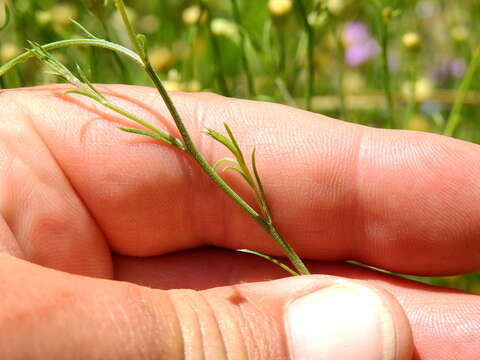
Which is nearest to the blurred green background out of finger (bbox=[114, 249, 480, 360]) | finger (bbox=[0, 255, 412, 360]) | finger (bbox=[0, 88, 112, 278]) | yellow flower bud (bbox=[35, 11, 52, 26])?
yellow flower bud (bbox=[35, 11, 52, 26])

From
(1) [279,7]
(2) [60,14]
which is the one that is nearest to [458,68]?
(1) [279,7]

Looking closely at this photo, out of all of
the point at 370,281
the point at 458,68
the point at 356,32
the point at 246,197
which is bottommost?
the point at 370,281

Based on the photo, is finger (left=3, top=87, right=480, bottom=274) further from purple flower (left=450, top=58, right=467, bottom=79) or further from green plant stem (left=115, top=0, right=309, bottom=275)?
purple flower (left=450, top=58, right=467, bottom=79)

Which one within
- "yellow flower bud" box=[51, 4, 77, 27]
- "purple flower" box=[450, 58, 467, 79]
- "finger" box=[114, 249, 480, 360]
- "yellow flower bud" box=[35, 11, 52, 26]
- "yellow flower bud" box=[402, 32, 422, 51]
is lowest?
"finger" box=[114, 249, 480, 360]

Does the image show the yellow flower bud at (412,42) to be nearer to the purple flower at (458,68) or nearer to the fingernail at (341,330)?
the purple flower at (458,68)

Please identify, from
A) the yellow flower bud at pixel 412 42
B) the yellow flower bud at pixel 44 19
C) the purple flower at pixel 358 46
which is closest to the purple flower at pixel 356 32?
the purple flower at pixel 358 46

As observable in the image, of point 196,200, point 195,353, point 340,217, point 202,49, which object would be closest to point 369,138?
point 340,217

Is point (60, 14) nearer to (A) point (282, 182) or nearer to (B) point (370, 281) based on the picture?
(A) point (282, 182)

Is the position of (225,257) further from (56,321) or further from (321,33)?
(321,33)
